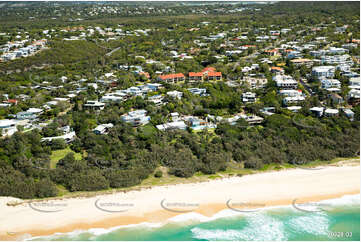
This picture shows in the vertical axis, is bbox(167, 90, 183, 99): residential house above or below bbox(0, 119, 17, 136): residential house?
above

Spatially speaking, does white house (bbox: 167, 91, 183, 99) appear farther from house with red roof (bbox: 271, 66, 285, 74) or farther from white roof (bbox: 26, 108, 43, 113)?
house with red roof (bbox: 271, 66, 285, 74)

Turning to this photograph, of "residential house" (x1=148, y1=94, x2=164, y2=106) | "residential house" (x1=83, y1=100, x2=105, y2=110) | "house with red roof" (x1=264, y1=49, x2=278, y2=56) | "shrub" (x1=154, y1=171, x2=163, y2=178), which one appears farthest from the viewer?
"house with red roof" (x1=264, y1=49, x2=278, y2=56)

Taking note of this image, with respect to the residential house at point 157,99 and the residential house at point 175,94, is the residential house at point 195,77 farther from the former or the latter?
the residential house at point 157,99

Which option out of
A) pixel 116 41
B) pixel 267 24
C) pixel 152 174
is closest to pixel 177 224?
pixel 152 174

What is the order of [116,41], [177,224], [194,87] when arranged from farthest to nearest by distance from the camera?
[116,41] → [194,87] → [177,224]

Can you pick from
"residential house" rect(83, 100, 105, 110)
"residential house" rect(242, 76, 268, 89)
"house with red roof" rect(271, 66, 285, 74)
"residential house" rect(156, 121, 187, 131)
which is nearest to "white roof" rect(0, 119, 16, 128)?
"residential house" rect(83, 100, 105, 110)

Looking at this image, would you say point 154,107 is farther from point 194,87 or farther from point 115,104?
point 194,87
